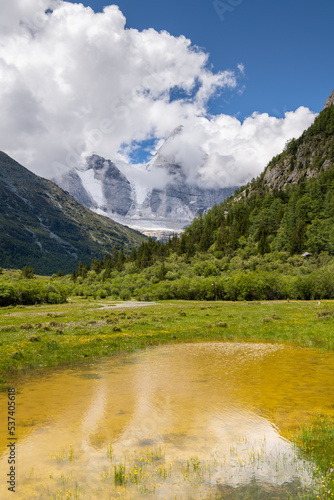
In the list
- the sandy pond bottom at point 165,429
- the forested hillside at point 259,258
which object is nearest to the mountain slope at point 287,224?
the forested hillside at point 259,258

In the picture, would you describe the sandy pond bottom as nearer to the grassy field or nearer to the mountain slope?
the grassy field

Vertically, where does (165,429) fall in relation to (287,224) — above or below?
below

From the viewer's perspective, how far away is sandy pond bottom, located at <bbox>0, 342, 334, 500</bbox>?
317 inches

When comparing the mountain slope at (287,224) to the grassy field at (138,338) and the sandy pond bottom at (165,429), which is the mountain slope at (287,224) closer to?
the grassy field at (138,338)

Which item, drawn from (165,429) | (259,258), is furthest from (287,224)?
(165,429)

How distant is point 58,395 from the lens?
50.6ft

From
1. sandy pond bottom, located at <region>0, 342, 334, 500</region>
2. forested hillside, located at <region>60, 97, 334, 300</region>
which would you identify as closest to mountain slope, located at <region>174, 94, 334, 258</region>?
forested hillside, located at <region>60, 97, 334, 300</region>

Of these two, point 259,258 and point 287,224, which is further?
point 287,224

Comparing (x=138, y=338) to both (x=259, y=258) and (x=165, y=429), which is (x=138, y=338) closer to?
(x=165, y=429)

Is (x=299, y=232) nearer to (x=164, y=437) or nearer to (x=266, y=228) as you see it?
(x=266, y=228)

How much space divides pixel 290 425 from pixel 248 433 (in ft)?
6.06

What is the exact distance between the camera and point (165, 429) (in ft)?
37.7

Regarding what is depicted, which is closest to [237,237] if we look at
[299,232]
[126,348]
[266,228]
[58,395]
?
[266,228]

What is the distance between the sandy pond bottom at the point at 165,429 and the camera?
8.05 metres
